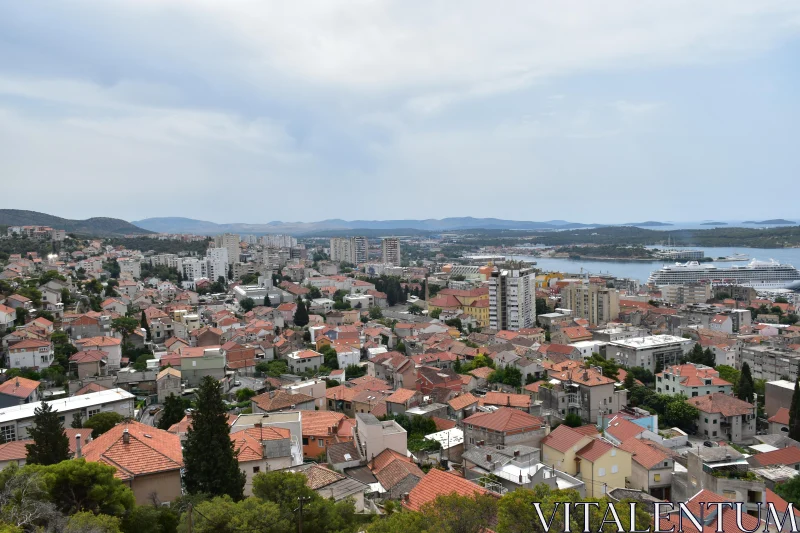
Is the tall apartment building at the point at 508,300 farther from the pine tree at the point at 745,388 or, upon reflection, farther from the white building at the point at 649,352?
the pine tree at the point at 745,388

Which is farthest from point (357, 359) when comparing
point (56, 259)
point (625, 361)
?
point (56, 259)

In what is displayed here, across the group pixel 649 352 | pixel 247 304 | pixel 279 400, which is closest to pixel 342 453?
pixel 279 400

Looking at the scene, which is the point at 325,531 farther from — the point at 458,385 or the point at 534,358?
the point at 534,358

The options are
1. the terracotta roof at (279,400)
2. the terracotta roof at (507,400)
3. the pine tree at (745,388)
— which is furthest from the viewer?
the pine tree at (745,388)

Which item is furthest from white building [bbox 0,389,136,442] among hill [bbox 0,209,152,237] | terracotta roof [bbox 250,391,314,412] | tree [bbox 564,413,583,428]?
hill [bbox 0,209,152,237]

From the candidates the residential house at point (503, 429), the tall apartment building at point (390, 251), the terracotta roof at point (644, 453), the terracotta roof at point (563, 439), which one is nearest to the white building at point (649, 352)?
the terracotta roof at point (644, 453)
